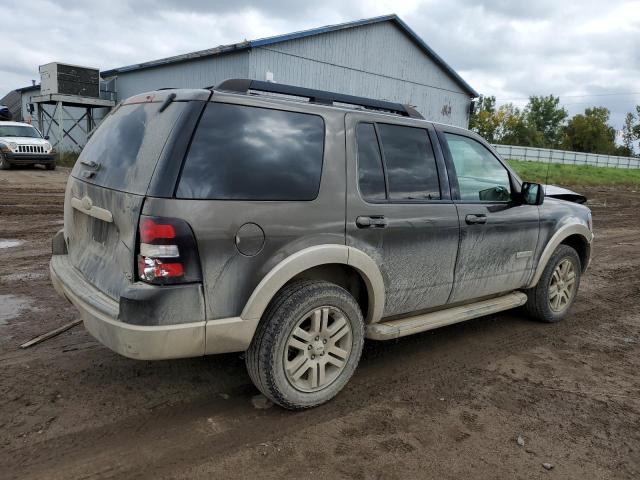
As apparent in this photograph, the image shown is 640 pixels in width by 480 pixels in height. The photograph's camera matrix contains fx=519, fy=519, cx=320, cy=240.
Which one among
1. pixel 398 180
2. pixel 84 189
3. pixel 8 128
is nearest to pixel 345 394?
pixel 398 180

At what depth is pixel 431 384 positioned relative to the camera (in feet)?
12.4

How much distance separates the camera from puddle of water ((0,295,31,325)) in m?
4.71

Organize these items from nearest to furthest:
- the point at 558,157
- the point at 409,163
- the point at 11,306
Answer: the point at 409,163, the point at 11,306, the point at 558,157

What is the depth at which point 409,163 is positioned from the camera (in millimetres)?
3799

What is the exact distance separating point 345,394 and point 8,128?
65.7ft

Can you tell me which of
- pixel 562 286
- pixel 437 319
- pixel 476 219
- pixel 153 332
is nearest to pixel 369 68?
pixel 562 286

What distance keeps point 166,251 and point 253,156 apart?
2.46ft

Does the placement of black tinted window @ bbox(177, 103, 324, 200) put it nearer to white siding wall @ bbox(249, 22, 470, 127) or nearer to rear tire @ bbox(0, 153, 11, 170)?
white siding wall @ bbox(249, 22, 470, 127)

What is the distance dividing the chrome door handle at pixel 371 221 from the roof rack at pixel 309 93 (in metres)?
0.87

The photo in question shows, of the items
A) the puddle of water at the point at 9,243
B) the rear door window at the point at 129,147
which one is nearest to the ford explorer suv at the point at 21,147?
the puddle of water at the point at 9,243

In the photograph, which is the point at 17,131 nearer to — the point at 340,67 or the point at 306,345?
the point at 340,67

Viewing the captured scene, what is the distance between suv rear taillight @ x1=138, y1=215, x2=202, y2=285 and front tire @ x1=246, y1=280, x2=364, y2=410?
61 centimetres

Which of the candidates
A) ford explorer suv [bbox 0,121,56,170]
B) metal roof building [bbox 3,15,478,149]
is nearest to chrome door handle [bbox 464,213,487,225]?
metal roof building [bbox 3,15,478,149]

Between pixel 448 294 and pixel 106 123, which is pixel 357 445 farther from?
pixel 106 123
